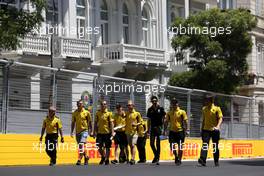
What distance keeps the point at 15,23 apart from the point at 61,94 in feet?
10.1

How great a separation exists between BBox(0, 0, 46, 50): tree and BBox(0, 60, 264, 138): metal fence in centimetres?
71

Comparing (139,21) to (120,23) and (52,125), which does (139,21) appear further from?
(52,125)

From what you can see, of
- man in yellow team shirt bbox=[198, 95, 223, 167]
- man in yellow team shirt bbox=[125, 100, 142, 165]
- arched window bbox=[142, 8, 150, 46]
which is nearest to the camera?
man in yellow team shirt bbox=[198, 95, 223, 167]

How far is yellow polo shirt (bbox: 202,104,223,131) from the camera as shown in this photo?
1884 cm

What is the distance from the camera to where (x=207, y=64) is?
35.8 metres

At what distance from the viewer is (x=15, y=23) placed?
2031cm

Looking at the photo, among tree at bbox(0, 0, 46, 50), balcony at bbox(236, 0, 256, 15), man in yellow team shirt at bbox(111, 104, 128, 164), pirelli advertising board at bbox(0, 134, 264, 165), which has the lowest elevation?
pirelli advertising board at bbox(0, 134, 264, 165)

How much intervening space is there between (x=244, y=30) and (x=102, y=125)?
1734cm

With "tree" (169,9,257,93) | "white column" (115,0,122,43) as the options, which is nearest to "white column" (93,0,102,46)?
"white column" (115,0,122,43)

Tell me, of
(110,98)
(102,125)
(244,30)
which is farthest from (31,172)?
(244,30)

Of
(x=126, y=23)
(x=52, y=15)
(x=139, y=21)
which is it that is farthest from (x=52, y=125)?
(x=139, y=21)

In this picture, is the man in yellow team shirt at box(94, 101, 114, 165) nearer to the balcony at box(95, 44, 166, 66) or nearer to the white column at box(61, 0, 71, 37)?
the white column at box(61, 0, 71, 37)

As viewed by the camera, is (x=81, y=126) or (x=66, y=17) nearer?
(x=81, y=126)

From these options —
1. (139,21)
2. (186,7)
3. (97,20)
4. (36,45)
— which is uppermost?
(186,7)
